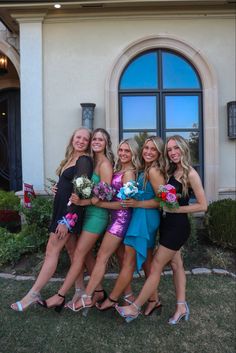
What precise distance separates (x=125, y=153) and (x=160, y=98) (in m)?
3.78

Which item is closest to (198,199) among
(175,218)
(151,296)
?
(175,218)

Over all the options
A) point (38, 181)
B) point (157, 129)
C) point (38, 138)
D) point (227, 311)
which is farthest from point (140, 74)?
point (227, 311)

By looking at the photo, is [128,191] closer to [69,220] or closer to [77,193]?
→ [77,193]

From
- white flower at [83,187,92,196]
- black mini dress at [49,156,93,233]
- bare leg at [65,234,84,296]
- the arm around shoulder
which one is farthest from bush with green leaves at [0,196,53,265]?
the arm around shoulder

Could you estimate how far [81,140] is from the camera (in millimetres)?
3752

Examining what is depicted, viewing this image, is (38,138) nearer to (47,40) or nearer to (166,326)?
(47,40)

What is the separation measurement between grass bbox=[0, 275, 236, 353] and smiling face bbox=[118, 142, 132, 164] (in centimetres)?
159

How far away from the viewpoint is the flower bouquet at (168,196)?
10.9ft

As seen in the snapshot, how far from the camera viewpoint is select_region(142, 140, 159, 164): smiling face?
3.61 meters

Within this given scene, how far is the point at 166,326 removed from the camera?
3.66 m

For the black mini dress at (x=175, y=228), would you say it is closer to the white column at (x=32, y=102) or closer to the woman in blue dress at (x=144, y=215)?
the woman in blue dress at (x=144, y=215)

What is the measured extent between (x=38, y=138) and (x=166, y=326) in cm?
439

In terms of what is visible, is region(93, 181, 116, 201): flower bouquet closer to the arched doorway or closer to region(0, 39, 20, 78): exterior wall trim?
region(0, 39, 20, 78): exterior wall trim

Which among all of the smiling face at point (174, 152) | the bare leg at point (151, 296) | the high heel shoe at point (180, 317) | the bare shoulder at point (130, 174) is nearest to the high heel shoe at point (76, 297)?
the bare leg at point (151, 296)
